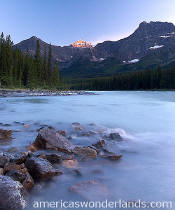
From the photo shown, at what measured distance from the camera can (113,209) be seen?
10.8 feet

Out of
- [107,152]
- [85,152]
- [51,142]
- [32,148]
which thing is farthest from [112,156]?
[32,148]

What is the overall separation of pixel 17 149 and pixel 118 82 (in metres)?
107

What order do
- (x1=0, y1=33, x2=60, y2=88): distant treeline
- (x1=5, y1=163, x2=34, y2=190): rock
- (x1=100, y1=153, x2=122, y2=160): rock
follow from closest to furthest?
(x1=5, y1=163, x2=34, y2=190): rock < (x1=100, y1=153, x2=122, y2=160): rock < (x1=0, y1=33, x2=60, y2=88): distant treeline

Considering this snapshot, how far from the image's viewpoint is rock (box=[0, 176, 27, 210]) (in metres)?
2.96

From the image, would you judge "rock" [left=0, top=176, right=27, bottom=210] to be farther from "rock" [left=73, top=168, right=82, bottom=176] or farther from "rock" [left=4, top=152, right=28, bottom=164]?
"rock" [left=73, top=168, right=82, bottom=176]

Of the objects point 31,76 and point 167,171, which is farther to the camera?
point 31,76

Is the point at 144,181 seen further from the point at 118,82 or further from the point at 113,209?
the point at 118,82

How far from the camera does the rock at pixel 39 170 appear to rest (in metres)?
4.07

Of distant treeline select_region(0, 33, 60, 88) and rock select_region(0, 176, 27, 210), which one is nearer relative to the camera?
rock select_region(0, 176, 27, 210)

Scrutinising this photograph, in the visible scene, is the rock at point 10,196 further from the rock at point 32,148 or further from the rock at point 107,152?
the rock at point 107,152

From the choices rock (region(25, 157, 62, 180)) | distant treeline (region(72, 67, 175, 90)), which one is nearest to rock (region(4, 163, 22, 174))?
rock (region(25, 157, 62, 180))

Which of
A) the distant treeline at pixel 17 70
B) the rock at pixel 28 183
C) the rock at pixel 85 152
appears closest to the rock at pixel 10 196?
→ the rock at pixel 28 183

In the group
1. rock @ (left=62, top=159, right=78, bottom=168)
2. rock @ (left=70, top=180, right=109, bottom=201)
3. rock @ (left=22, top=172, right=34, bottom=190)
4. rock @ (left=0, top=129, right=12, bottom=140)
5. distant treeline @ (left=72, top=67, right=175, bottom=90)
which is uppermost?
distant treeline @ (left=72, top=67, right=175, bottom=90)

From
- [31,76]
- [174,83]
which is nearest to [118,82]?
[174,83]
